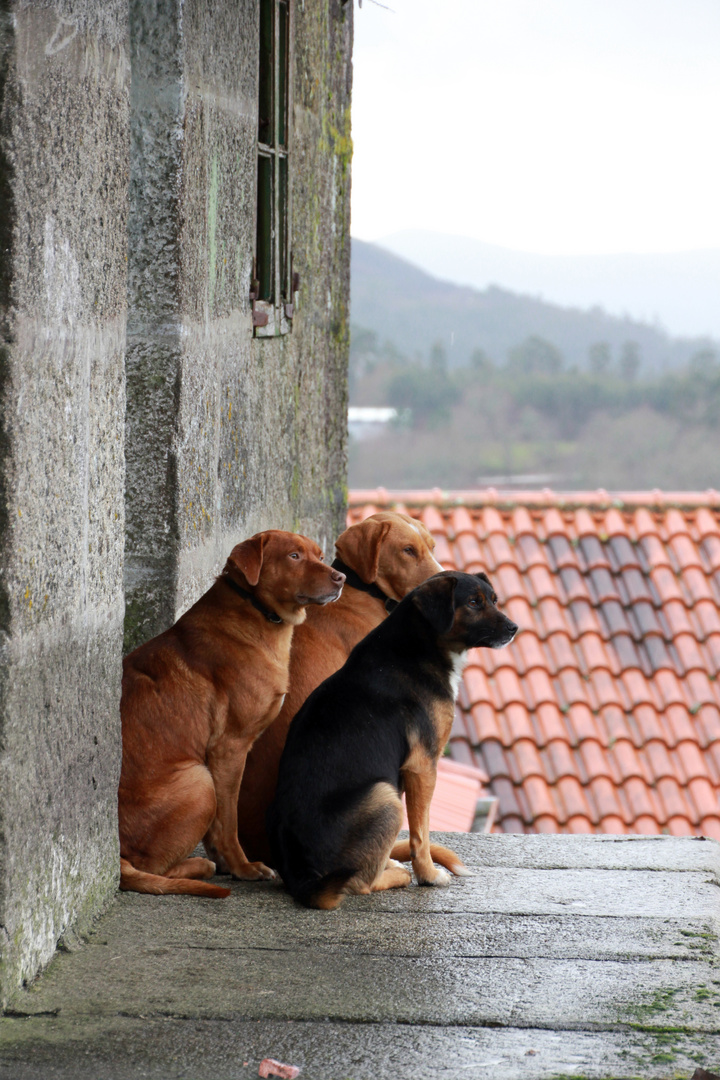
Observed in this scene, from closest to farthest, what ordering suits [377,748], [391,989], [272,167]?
[391,989] → [377,748] → [272,167]

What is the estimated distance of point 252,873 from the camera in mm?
3227

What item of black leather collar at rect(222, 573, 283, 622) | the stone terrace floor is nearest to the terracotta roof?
the stone terrace floor

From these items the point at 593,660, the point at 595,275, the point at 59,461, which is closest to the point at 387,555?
the point at 59,461

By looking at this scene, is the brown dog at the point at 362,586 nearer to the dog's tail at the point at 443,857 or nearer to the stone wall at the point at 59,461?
the dog's tail at the point at 443,857

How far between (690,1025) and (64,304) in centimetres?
186

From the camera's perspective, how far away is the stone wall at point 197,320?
333 cm

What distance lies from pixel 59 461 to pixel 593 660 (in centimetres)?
632

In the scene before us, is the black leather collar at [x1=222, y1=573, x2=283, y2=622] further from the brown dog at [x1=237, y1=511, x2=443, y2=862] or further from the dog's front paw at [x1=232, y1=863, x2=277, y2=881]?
the dog's front paw at [x1=232, y1=863, x2=277, y2=881]

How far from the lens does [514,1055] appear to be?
6.91 ft

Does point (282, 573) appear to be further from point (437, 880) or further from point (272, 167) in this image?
point (272, 167)

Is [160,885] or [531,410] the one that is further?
[531,410]

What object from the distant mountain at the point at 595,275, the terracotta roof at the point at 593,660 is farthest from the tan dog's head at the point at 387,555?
the distant mountain at the point at 595,275

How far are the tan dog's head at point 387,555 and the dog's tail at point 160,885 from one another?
1.09 meters

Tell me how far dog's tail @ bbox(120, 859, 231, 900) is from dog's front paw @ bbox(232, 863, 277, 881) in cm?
25
